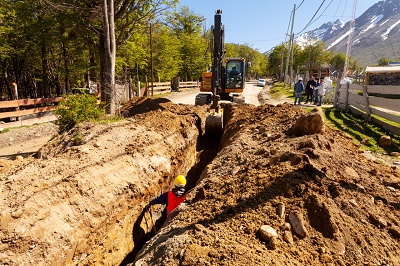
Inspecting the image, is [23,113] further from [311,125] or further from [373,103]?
[373,103]

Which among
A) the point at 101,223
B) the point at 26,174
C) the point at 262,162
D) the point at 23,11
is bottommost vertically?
the point at 101,223

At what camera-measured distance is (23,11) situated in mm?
12953

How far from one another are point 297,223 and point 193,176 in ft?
17.5

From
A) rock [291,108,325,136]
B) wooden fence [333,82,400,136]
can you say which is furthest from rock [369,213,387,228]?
wooden fence [333,82,400,136]

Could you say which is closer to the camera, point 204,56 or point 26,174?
point 26,174

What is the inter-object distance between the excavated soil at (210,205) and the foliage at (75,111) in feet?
3.48

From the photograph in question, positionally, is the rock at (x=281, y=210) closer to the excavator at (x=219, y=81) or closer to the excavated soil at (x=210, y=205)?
the excavated soil at (x=210, y=205)

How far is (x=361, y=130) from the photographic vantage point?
324 inches

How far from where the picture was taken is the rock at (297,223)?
114 inches

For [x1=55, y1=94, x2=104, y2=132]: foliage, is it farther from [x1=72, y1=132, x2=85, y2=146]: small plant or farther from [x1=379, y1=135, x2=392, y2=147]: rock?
[x1=379, y1=135, x2=392, y2=147]: rock

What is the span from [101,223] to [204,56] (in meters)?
32.2

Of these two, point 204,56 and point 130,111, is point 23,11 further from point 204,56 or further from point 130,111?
point 204,56

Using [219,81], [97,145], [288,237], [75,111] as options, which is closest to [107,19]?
[75,111]

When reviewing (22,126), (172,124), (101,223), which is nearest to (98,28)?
(22,126)
